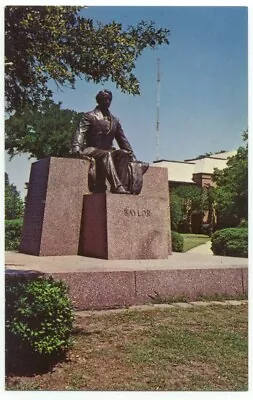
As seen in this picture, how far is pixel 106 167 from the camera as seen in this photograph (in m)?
8.52

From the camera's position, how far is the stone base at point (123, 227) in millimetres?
7891

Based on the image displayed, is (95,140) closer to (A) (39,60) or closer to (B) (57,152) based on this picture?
(A) (39,60)

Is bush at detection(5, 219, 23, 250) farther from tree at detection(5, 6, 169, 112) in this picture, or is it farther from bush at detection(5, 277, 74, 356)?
bush at detection(5, 277, 74, 356)

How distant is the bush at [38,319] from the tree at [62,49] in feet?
7.40

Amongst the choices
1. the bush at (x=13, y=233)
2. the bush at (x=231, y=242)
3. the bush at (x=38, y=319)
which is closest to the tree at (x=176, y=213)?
the bush at (x=231, y=242)

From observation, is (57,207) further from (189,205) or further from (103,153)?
(189,205)

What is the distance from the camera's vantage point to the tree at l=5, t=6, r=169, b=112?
494 centimetres

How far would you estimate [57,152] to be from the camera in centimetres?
2714

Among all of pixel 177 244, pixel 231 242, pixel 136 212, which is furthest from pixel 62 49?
pixel 177 244

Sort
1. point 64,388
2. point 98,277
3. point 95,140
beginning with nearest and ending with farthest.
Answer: point 64,388, point 98,277, point 95,140

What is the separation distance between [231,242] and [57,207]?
4194 millimetres

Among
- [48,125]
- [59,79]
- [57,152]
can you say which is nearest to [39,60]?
[59,79]

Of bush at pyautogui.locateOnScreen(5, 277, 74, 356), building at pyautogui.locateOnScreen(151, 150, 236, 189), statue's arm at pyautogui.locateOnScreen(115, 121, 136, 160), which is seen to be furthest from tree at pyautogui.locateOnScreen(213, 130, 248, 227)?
building at pyautogui.locateOnScreen(151, 150, 236, 189)
